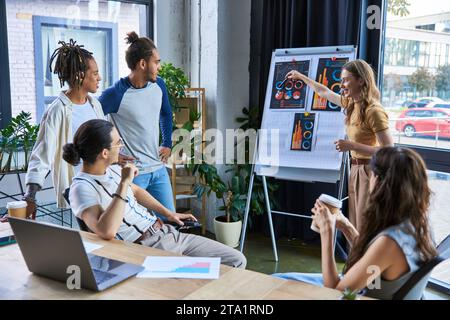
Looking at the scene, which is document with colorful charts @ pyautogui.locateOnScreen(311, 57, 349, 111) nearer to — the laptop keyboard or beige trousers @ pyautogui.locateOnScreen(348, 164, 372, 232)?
beige trousers @ pyautogui.locateOnScreen(348, 164, 372, 232)

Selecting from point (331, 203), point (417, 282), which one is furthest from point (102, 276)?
point (417, 282)

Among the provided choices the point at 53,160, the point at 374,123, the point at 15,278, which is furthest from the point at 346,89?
the point at 15,278

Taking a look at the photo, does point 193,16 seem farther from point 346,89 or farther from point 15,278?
point 15,278

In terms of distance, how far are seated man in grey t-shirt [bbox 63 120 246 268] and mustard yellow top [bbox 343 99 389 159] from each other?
3.90 feet

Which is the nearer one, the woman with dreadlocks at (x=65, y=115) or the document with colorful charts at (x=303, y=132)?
the woman with dreadlocks at (x=65, y=115)

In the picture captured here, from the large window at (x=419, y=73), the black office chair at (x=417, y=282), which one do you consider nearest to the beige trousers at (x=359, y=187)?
the large window at (x=419, y=73)

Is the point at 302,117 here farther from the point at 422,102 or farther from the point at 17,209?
the point at 17,209

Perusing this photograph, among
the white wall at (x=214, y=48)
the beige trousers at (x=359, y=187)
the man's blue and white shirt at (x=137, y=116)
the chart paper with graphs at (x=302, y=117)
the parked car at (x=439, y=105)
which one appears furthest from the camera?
the white wall at (x=214, y=48)

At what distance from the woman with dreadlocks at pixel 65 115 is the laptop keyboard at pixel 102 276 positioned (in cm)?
86

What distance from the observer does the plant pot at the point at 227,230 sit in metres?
3.77

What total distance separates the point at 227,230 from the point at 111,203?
85.2 inches

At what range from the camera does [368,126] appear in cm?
272

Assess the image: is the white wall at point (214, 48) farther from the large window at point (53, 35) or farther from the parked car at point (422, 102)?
the parked car at point (422, 102)

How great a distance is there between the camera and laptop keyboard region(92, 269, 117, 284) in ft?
4.37
